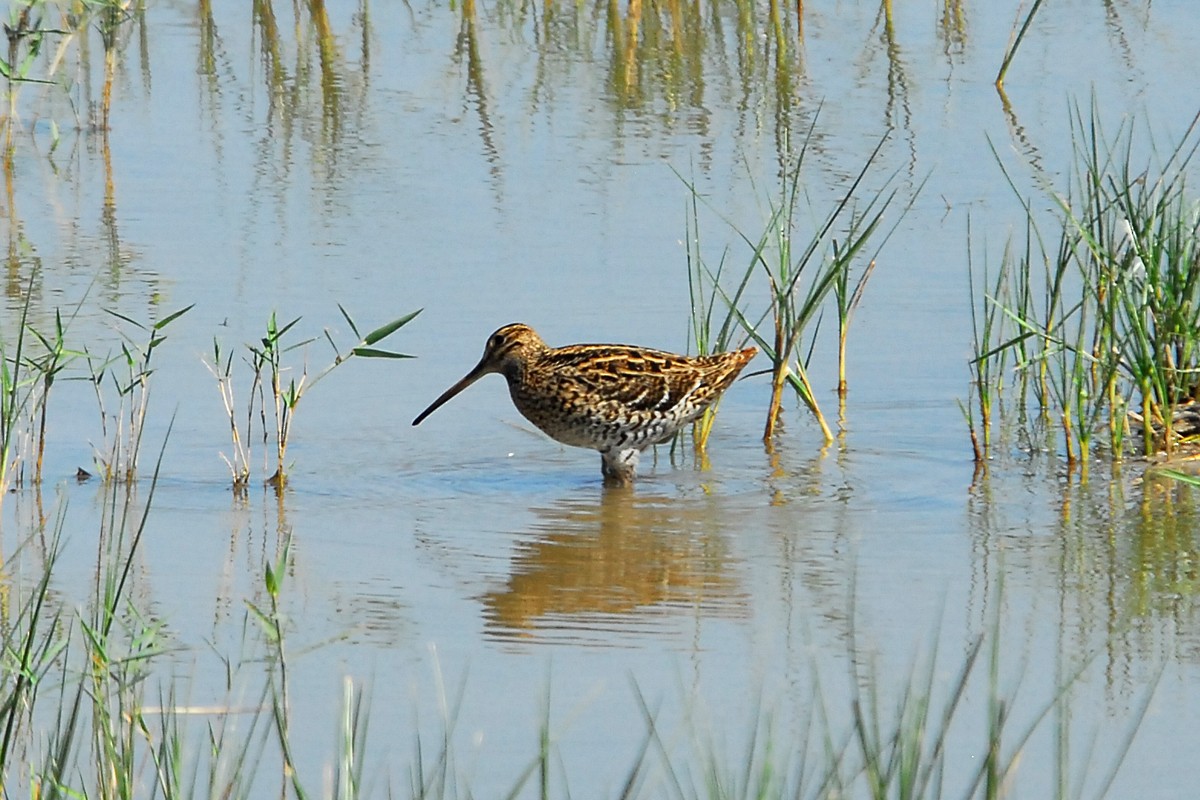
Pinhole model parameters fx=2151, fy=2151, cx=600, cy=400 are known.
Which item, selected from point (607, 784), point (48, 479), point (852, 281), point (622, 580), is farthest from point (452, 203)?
point (607, 784)

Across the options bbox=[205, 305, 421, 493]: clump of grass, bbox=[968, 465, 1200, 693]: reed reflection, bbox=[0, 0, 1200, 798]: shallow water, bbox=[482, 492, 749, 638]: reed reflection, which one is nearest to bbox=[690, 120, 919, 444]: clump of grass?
bbox=[0, 0, 1200, 798]: shallow water

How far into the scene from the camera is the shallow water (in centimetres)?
474

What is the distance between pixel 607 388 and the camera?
23.1ft

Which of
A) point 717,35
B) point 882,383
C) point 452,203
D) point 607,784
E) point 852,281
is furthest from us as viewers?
point 717,35

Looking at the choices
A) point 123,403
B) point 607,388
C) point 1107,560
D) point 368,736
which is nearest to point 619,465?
point 607,388

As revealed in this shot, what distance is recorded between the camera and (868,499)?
6.45 meters


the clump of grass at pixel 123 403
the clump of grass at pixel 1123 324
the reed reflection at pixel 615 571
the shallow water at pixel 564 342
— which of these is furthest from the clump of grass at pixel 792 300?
the clump of grass at pixel 123 403

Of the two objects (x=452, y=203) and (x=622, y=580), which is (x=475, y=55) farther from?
(x=622, y=580)

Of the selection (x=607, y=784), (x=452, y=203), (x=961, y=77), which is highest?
Result: (x=961, y=77)

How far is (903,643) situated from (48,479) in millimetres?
2783

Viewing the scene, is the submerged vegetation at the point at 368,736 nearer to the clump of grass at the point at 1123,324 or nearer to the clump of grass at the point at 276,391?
the clump of grass at the point at 276,391

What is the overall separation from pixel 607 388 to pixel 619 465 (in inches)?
11.8

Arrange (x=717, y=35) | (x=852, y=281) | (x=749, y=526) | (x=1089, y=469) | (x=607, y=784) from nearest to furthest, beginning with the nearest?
1. (x=607, y=784)
2. (x=749, y=526)
3. (x=1089, y=469)
4. (x=852, y=281)
5. (x=717, y=35)

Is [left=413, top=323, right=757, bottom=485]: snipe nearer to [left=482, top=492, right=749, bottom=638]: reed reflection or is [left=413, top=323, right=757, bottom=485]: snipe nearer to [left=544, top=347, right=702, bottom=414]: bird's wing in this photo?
[left=544, top=347, right=702, bottom=414]: bird's wing
